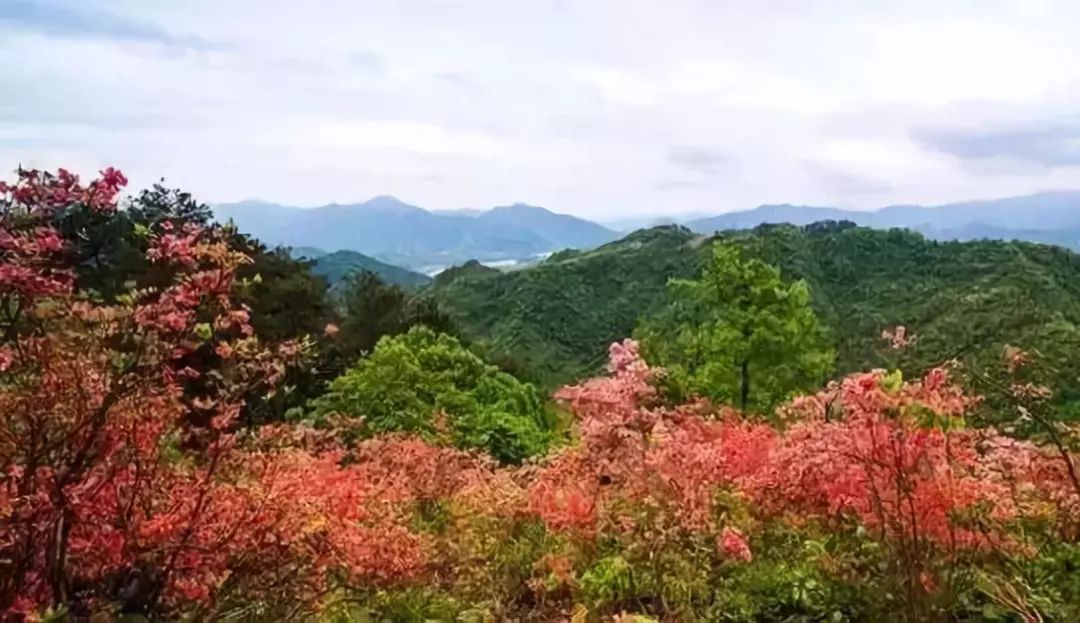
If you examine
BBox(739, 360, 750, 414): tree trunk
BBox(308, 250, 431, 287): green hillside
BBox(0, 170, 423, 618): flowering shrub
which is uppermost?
BBox(0, 170, 423, 618): flowering shrub

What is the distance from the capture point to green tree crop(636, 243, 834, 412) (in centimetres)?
1744

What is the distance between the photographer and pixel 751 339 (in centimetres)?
1744

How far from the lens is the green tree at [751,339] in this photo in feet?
57.2

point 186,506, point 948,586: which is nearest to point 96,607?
point 186,506

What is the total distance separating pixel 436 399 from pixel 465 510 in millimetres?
8783

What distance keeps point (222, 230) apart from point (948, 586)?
3.59 m

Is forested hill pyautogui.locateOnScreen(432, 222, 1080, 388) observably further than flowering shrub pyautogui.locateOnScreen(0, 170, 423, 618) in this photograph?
Yes

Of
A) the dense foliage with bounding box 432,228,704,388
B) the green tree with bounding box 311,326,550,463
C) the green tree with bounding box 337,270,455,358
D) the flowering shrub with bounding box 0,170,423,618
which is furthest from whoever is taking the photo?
the dense foliage with bounding box 432,228,704,388

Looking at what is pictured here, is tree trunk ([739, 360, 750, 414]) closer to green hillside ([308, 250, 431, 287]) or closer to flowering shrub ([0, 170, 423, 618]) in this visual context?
flowering shrub ([0, 170, 423, 618])

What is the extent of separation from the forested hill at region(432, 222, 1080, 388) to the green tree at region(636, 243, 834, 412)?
59.7ft

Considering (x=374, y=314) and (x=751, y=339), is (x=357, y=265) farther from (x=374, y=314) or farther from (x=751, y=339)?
(x=751, y=339)

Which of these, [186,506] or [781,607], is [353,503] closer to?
[186,506]

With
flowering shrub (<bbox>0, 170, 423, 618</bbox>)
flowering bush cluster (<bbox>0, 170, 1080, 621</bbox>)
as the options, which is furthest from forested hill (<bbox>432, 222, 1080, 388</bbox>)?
flowering shrub (<bbox>0, 170, 423, 618</bbox>)

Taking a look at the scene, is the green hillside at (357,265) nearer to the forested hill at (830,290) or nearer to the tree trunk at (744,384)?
the forested hill at (830,290)
